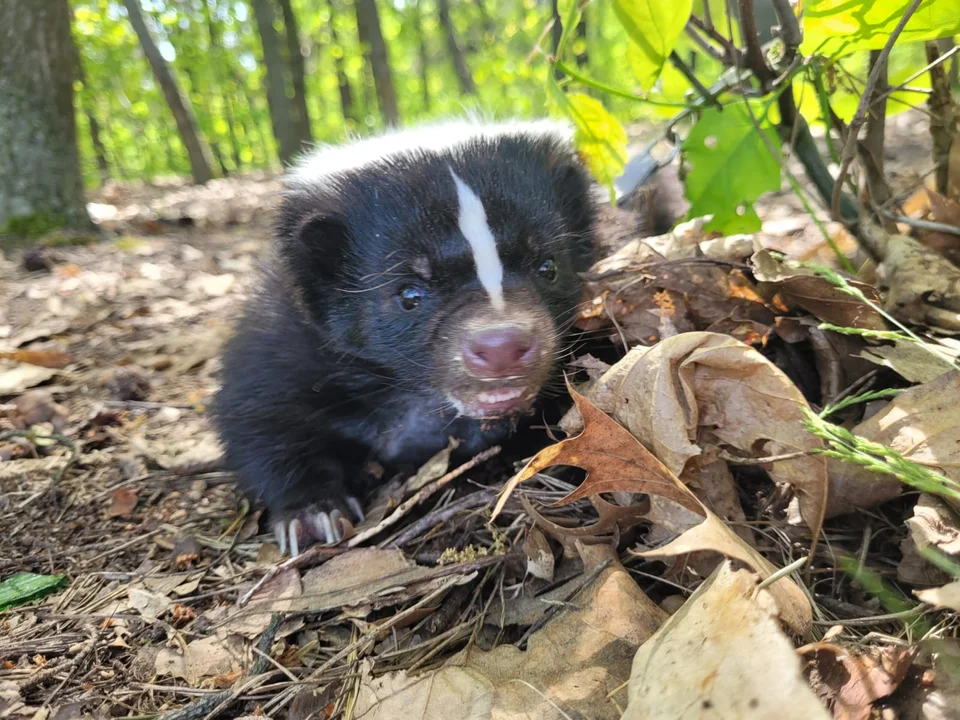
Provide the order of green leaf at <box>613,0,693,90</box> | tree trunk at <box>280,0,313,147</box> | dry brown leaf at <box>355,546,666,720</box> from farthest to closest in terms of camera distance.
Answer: tree trunk at <box>280,0,313,147</box> < green leaf at <box>613,0,693,90</box> < dry brown leaf at <box>355,546,666,720</box>

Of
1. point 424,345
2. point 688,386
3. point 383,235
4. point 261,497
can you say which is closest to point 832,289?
point 688,386

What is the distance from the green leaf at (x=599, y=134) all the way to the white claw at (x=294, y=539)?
5.78ft

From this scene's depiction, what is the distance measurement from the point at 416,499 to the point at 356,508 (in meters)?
0.45

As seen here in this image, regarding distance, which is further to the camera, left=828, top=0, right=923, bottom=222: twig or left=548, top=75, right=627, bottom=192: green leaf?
left=548, top=75, right=627, bottom=192: green leaf

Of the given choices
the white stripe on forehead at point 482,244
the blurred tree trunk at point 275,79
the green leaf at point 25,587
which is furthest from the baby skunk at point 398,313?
the blurred tree trunk at point 275,79

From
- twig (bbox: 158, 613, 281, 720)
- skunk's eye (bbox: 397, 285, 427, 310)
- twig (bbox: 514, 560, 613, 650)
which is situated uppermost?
skunk's eye (bbox: 397, 285, 427, 310)

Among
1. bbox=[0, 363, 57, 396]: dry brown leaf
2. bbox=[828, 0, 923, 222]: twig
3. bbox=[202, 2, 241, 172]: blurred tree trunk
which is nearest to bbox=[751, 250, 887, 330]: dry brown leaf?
bbox=[828, 0, 923, 222]: twig

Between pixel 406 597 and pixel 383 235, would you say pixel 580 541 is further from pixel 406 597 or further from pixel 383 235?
pixel 383 235

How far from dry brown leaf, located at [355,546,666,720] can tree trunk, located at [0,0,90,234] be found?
Answer: 712 cm

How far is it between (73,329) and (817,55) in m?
4.56

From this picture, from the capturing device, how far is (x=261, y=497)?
2.78 meters

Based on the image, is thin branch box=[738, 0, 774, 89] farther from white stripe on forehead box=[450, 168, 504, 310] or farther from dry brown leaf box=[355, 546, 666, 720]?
dry brown leaf box=[355, 546, 666, 720]

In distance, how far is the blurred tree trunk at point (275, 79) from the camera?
11.8m

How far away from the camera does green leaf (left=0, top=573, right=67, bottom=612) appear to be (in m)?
2.22
